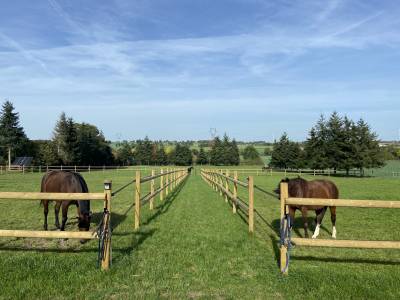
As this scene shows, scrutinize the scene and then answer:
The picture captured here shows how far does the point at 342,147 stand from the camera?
58.9 meters

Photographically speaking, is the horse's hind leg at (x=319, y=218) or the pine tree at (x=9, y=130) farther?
the pine tree at (x=9, y=130)

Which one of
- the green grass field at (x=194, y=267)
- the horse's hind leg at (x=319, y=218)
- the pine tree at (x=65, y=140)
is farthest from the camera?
the pine tree at (x=65, y=140)

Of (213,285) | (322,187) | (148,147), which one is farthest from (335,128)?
(148,147)

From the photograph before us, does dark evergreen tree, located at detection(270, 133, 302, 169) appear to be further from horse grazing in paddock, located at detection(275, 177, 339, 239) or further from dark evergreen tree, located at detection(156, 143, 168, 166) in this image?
horse grazing in paddock, located at detection(275, 177, 339, 239)

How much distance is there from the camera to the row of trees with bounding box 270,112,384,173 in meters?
57.3

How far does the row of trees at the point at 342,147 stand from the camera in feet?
188

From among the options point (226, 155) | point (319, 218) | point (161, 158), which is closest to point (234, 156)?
point (226, 155)

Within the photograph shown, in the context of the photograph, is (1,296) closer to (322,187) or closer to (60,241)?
(60,241)

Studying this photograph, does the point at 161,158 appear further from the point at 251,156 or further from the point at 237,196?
the point at 237,196

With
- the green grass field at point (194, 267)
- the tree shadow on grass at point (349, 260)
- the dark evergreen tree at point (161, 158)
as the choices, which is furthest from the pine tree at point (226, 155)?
the tree shadow on grass at point (349, 260)

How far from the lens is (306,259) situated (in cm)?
689

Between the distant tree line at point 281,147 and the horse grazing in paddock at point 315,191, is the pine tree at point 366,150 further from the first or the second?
the horse grazing in paddock at point 315,191

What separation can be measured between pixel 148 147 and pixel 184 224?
113 m

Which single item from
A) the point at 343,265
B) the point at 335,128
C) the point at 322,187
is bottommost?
the point at 343,265
